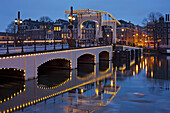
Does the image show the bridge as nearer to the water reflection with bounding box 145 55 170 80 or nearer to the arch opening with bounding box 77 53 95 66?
the arch opening with bounding box 77 53 95 66

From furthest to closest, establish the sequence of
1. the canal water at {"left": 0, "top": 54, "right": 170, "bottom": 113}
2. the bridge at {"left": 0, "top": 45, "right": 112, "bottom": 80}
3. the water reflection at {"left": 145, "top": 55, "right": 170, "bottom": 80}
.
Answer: the water reflection at {"left": 145, "top": 55, "right": 170, "bottom": 80} < the bridge at {"left": 0, "top": 45, "right": 112, "bottom": 80} < the canal water at {"left": 0, "top": 54, "right": 170, "bottom": 113}

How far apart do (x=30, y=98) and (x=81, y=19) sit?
28.9m

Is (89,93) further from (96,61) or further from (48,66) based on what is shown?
(96,61)

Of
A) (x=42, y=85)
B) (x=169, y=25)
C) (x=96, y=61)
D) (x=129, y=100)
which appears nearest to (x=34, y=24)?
(x=169, y=25)

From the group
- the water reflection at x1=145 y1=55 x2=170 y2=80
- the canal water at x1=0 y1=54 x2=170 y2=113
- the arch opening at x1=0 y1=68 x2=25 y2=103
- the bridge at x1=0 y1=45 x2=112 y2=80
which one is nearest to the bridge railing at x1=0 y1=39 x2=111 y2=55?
the bridge at x1=0 y1=45 x2=112 y2=80

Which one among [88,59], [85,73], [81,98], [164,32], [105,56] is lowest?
[81,98]

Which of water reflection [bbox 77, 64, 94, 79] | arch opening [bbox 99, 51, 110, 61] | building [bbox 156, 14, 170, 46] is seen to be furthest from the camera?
building [bbox 156, 14, 170, 46]

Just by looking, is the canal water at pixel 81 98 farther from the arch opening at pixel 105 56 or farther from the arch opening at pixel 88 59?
the arch opening at pixel 105 56

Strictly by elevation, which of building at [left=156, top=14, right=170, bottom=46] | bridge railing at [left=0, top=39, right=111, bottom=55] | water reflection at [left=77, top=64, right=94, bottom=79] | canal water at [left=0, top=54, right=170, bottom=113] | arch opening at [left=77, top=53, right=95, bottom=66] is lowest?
canal water at [left=0, top=54, right=170, bottom=113]

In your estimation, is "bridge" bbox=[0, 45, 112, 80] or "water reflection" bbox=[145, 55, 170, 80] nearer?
"bridge" bbox=[0, 45, 112, 80]

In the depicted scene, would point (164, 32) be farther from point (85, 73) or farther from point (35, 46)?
point (35, 46)

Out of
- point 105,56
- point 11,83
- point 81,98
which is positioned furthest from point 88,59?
point 81,98

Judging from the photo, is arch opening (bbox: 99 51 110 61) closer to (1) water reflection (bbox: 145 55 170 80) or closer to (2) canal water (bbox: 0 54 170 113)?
(1) water reflection (bbox: 145 55 170 80)

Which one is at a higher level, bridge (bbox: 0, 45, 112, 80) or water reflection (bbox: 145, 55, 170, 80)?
bridge (bbox: 0, 45, 112, 80)
